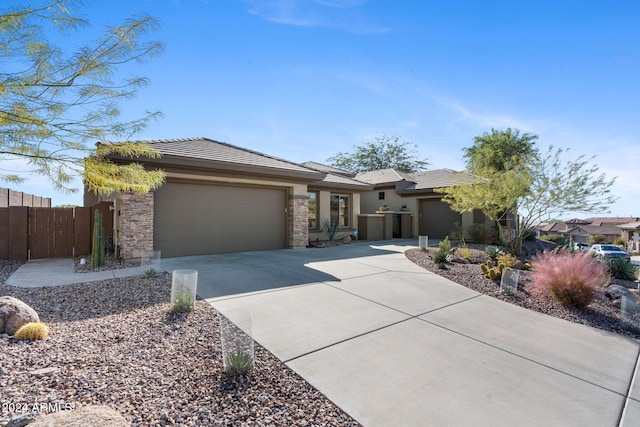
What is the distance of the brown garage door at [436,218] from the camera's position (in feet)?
54.9

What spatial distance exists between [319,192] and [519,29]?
9.40m

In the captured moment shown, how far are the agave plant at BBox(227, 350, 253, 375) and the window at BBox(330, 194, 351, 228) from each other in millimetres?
12601

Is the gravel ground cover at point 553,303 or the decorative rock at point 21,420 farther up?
the decorative rock at point 21,420

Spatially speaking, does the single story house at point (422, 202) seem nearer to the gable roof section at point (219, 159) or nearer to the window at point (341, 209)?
the window at point (341, 209)

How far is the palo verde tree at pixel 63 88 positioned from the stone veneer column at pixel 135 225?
3.61 metres

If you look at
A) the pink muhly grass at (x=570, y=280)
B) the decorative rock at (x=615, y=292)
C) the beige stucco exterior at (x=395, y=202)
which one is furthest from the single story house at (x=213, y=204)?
the decorative rock at (x=615, y=292)

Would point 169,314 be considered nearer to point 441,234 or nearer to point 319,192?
point 319,192

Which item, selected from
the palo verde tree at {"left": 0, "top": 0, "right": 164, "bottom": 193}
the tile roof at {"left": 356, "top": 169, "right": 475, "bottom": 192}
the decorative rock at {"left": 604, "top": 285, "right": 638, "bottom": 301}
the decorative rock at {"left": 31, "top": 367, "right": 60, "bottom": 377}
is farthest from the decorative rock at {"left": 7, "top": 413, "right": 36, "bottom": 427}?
the tile roof at {"left": 356, "top": 169, "right": 475, "bottom": 192}

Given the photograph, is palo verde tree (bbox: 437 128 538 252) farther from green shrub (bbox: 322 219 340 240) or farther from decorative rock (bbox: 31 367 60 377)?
decorative rock (bbox: 31 367 60 377)

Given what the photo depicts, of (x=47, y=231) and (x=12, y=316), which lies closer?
(x=12, y=316)

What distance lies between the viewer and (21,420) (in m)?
1.98

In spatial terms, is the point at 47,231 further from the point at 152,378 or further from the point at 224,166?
the point at 152,378

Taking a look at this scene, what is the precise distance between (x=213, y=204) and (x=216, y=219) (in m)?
0.53

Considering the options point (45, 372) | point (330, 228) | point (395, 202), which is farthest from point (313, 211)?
point (45, 372)
